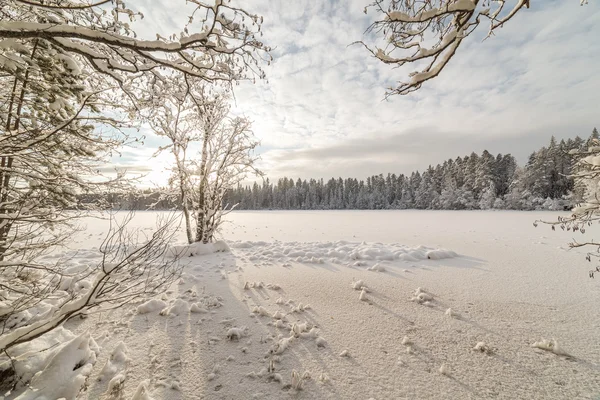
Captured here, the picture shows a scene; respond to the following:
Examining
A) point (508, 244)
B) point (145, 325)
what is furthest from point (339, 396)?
point (508, 244)

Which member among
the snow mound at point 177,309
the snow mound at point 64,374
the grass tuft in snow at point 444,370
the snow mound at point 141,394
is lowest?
the grass tuft in snow at point 444,370

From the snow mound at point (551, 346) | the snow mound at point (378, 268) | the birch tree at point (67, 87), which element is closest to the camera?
the birch tree at point (67, 87)

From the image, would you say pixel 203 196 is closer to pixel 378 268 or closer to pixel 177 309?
pixel 177 309

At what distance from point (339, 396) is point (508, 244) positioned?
12.9m

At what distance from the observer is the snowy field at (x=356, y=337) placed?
275 cm

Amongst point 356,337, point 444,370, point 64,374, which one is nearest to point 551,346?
point 444,370

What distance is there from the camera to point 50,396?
2.30m

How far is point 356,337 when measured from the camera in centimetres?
376

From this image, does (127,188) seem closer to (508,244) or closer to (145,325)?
(145,325)

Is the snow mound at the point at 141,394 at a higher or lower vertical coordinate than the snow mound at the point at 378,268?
higher

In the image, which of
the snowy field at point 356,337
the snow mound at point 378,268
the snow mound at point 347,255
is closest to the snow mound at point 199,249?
the snow mound at point 347,255

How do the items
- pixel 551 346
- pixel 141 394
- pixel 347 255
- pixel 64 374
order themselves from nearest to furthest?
1. pixel 141 394
2. pixel 64 374
3. pixel 551 346
4. pixel 347 255

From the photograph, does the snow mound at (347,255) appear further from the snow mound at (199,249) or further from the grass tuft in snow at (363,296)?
the grass tuft in snow at (363,296)

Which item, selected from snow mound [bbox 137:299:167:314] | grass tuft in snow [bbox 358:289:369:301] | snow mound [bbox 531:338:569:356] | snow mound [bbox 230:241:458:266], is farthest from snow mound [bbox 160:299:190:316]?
snow mound [bbox 531:338:569:356]
